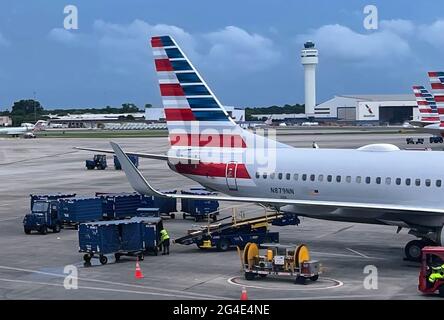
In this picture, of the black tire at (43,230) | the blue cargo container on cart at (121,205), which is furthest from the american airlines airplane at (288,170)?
the black tire at (43,230)

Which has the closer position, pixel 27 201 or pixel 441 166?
pixel 441 166

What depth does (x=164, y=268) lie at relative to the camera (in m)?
29.9

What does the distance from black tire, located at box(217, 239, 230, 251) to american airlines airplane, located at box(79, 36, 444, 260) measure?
1.96m

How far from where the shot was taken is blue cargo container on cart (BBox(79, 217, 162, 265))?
3100 centimetres

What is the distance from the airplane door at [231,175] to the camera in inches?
1428

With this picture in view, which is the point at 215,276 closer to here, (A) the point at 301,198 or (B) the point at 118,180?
(A) the point at 301,198

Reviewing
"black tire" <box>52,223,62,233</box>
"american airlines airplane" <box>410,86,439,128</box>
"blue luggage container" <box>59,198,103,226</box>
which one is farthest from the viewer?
"american airlines airplane" <box>410,86,439,128</box>

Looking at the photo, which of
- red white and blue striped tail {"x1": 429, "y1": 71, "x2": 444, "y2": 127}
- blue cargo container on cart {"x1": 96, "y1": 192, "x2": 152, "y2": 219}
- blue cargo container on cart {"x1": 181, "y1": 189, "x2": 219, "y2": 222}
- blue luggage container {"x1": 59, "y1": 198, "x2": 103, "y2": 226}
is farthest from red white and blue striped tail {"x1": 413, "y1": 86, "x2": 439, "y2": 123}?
blue luggage container {"x1": 59, "y1": 198, "x2": 103, "y2": 226}

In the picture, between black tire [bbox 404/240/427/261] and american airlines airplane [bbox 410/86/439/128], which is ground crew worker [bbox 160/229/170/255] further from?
american airlines airplane [bbox 410/86/439/128]

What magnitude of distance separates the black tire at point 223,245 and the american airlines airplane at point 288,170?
1.96 m

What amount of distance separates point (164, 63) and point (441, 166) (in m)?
14.3

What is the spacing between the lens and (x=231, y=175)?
36.3m

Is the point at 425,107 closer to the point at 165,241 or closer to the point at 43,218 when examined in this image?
the point at 43,218

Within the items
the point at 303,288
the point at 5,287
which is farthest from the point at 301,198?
the point at 5,287
